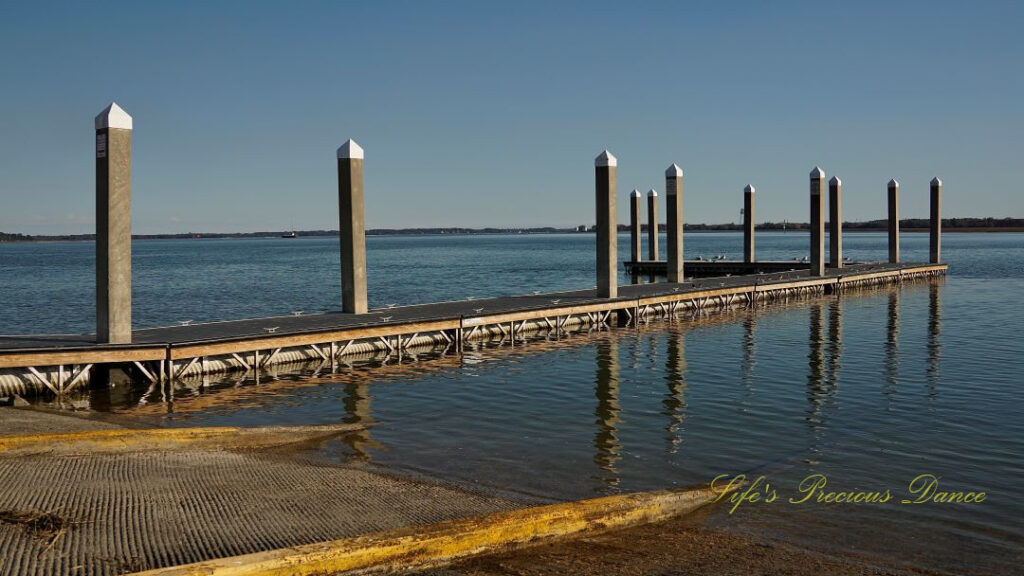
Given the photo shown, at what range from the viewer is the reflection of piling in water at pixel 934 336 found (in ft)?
58.2

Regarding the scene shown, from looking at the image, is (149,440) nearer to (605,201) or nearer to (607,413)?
(607,413)

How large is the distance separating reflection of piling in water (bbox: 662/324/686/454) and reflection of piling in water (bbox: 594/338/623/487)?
2.75 ft

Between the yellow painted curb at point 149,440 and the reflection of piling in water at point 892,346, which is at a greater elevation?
the yellow painted curb at point 149,440

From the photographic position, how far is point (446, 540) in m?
7.05

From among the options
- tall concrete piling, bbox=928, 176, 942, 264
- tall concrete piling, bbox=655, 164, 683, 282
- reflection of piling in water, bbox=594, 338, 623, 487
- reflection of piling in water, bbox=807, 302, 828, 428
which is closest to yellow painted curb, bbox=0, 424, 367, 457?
reflection of piling in water, bbox=594, 338, 623, 487

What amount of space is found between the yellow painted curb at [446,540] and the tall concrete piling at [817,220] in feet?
103

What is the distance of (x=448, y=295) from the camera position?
1735 inches

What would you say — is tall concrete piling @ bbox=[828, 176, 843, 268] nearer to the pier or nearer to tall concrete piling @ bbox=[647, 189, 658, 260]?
the pier

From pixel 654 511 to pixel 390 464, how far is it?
398cm

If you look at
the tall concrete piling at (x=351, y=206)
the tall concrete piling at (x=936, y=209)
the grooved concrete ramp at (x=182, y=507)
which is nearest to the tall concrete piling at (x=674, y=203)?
the tall concrete piling at (x=351, y=206)

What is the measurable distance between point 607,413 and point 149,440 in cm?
740

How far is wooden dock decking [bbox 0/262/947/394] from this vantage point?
15.8 meters

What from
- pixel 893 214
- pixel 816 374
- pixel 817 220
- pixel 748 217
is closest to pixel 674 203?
pixel 817 220

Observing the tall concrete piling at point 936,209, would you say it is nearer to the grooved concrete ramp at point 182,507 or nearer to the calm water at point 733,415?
the calm water at point 733,415
